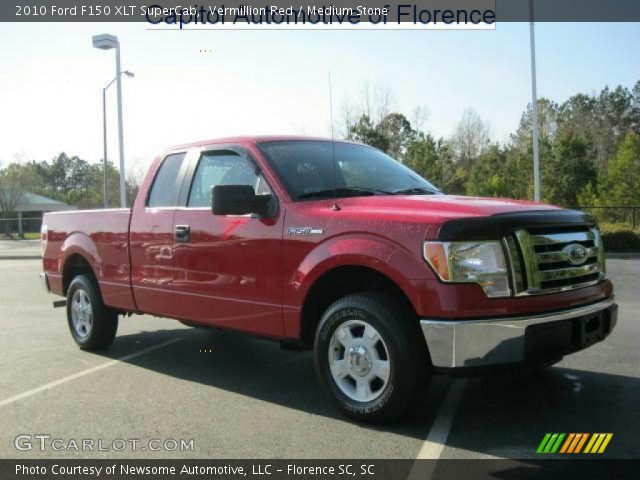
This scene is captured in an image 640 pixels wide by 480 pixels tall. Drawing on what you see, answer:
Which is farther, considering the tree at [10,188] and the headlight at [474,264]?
the tree at [10,188]

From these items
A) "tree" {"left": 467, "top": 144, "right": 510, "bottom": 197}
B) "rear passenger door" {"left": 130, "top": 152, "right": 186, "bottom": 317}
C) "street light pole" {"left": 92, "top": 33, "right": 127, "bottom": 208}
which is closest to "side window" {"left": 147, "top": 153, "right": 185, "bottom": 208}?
"rear passenger door" {"left": 130, "top": 152, "right": 186, "bottom": 317}

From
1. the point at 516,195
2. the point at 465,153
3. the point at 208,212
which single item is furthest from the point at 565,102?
the point at 208,212

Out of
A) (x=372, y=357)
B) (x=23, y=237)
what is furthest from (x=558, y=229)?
(x=23, y=237)

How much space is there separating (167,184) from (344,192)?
186 centimetres

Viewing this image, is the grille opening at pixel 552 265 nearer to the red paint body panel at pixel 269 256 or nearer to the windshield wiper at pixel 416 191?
the red paint body panel at pixel 269 256

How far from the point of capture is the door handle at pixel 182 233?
17.3 ft

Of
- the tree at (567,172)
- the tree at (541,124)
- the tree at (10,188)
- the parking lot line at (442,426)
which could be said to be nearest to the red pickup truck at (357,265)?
the parking lot line at (442,426)

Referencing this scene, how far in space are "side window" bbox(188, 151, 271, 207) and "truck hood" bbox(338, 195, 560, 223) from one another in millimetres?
973

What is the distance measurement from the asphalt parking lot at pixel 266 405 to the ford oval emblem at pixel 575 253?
3.38 feet

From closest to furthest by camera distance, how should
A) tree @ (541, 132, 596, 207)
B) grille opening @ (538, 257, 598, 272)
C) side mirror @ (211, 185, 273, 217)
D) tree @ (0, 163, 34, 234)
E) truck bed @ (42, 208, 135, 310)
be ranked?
grille opening @ (538, 257, 598, 272) < side mirror @ (211, 185, 273, 217) < truck bed @ (42, 208, 135, 310) < tree @ (541, 132, 596, 207) < tree @ (0, 163, 34, 234)

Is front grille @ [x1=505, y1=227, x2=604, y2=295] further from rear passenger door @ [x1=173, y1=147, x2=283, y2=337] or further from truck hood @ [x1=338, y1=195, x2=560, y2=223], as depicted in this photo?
rear passenger door @ [x1=173, y1=147, x2=283, y2=337]

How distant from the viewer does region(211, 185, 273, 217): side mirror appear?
4.49 m

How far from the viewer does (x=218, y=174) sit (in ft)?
17.7

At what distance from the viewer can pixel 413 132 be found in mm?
34656
